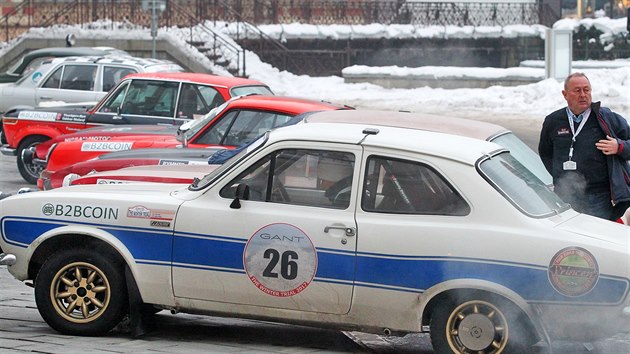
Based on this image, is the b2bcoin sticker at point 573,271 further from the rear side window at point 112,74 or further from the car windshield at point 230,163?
the rear side window at point 112,74

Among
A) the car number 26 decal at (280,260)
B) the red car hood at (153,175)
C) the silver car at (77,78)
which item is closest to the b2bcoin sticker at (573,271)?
the car number 26 decal at (280,260)

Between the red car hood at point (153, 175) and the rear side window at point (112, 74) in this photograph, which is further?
the rear side window at point (112, 74)

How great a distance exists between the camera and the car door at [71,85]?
19500 millimetres

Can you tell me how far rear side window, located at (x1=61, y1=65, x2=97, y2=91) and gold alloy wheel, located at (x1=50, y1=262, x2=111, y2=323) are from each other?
12.2m

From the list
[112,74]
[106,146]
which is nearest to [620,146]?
[106,146]

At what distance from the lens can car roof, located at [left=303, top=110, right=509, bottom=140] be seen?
7.87m

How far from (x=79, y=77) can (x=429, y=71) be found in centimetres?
1528

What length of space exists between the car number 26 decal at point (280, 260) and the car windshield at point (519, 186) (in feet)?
3.89

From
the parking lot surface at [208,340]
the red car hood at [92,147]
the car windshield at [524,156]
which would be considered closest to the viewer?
the parking lot surface at [208,340]

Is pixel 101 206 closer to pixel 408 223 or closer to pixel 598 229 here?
pixel 408 223

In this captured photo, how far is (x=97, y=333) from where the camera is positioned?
770cm

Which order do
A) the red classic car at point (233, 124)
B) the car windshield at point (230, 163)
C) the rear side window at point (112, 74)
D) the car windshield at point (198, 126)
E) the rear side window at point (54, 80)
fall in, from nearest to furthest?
the car windshield at point (230, 163)
the red classic car at point (233, 124)
the car windshield at point (198, 126)
the rear side window at point (112, 74)
the rear side window at point (54, 80)

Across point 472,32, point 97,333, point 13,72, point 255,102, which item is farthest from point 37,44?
point 97,333

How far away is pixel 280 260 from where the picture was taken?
285 inches
